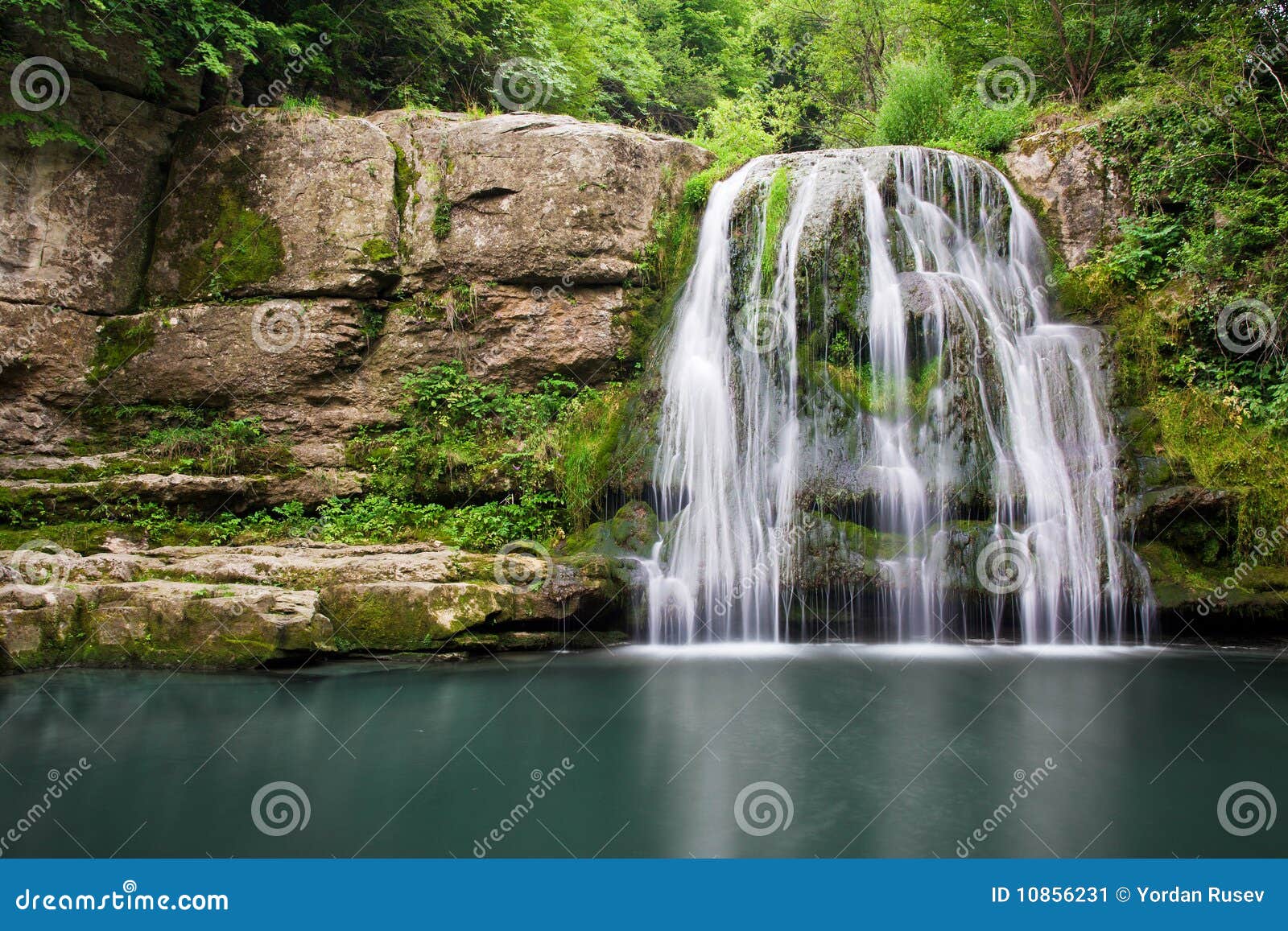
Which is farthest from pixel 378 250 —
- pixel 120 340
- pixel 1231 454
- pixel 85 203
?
pixel 1231 454

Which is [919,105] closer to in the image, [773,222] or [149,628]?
[773,222]

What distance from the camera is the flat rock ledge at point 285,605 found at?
7895mm

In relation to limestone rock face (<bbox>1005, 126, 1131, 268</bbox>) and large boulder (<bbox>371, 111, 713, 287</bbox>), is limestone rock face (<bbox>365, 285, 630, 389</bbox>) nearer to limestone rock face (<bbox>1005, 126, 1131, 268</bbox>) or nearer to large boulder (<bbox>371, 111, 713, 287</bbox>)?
large boulder (<bbox>371, 111, 713, 287</bbox>)

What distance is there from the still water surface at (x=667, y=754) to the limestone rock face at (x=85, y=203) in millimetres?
5944

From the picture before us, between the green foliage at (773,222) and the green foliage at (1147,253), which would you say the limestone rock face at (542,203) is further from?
the green foliage at (1147,253)

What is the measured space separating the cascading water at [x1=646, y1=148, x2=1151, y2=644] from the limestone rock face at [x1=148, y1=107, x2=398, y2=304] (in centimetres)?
466

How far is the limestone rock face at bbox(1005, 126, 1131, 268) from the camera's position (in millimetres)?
12430

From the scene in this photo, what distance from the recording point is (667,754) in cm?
610

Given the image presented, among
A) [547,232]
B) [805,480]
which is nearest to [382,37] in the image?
[547,232]

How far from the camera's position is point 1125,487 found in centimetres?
946

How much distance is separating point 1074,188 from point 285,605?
39.9ft

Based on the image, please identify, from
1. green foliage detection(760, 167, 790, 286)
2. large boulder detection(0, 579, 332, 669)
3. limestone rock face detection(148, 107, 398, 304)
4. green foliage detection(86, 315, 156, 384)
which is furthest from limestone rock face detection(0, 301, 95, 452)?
green foliage detection(760, 167, 790, 286)

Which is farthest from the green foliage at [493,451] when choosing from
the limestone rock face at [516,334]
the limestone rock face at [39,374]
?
the limestone rock face at [39,374]

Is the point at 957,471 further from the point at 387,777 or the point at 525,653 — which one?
the point at 387,777
